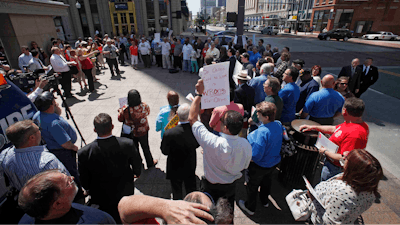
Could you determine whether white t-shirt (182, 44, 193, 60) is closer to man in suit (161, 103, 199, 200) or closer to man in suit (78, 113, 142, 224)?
man in suit (161, 103, 199, 200)

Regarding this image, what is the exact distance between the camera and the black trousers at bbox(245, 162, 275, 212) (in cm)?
273

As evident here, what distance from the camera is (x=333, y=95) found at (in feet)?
12.0

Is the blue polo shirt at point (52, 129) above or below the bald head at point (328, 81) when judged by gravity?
below

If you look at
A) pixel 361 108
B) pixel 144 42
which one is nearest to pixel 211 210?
pixel 361 108

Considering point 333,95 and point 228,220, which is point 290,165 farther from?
point 228,220

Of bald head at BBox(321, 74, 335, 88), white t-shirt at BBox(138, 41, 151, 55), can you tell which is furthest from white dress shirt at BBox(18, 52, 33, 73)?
bald head at BBox(321, 74, 335, 88)

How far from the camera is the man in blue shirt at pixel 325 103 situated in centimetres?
368

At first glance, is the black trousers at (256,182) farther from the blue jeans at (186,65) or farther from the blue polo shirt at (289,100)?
the blue jeans at (186,65)

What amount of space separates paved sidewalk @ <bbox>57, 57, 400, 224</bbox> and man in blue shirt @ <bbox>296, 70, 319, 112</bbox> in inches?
79.2

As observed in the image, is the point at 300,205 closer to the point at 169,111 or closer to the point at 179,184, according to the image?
the point at 179,184

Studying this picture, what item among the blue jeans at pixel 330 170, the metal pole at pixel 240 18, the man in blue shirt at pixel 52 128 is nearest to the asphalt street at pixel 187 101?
the blue jeans at pixel 330 170

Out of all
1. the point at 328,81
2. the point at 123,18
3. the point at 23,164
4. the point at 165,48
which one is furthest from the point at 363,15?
the point at 23,164

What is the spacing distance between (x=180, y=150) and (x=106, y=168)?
0.92 metres

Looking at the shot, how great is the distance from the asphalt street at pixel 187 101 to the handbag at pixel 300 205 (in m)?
0.69
